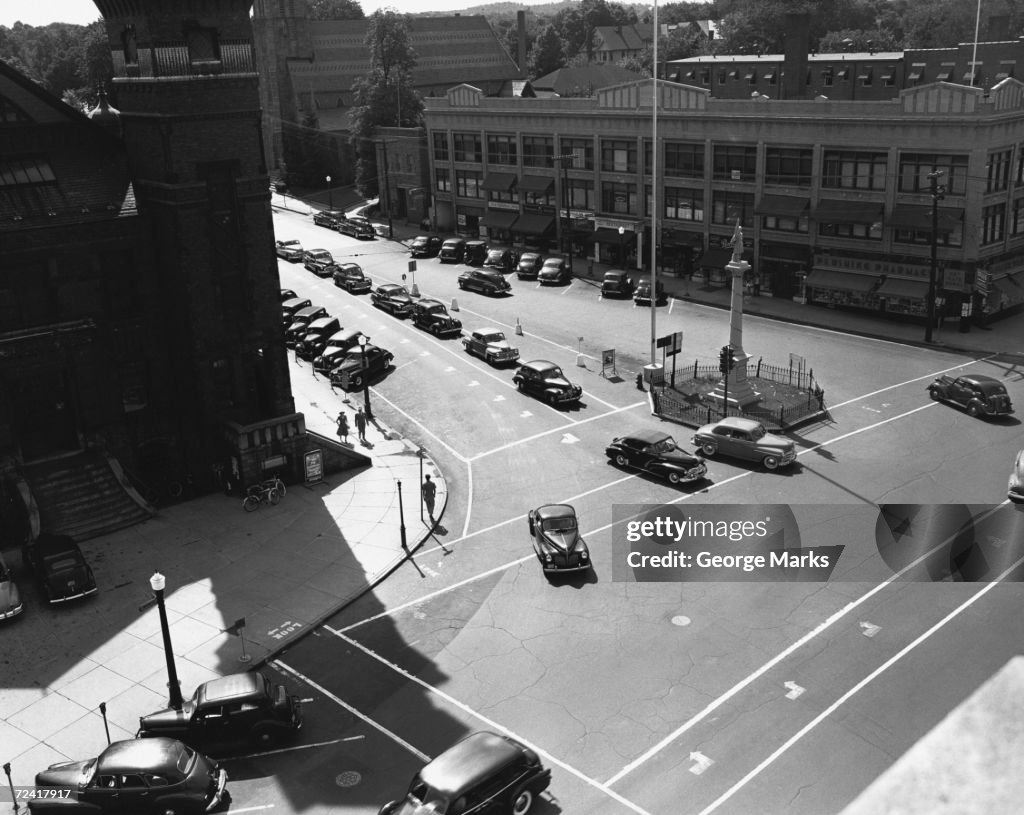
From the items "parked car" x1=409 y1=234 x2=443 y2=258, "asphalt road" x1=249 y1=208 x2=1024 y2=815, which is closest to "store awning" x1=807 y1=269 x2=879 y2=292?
"asphalt road" x1=249 y1=208 x2=1024 y2=815

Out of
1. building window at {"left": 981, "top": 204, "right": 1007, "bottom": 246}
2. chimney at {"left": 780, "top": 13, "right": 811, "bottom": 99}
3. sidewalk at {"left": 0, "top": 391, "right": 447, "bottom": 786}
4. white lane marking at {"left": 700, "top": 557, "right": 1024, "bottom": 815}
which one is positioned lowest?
sidewalk at {"left": 0, "top": 391, "right": 447, "bottom": 786}

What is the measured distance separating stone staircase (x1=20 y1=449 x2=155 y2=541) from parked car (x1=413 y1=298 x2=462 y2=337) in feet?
88.9

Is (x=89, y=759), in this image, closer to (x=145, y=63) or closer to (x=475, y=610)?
(x=475, y=610)

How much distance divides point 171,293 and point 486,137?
55067 mm

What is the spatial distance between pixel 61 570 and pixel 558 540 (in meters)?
15.9

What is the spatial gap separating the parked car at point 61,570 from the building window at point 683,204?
174 ft

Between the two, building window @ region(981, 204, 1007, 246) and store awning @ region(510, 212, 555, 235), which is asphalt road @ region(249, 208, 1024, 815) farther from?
store awning @ region(510, 212, 555, 235)

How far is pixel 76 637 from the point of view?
29922 mm

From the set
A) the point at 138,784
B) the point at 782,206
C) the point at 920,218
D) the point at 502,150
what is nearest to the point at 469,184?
the point at 502,150

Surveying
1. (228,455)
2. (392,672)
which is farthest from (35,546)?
(392,672)

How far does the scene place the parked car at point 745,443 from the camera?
3934 cm

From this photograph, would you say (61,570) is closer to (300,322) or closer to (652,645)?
(652,645)

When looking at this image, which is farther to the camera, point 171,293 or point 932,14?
point 932,14

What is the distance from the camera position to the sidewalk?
26344mm
